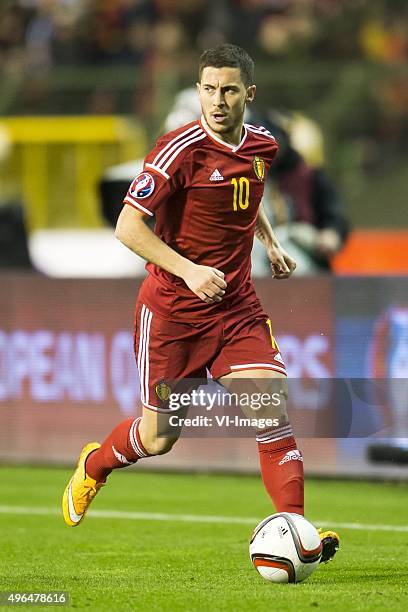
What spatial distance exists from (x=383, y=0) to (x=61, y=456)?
888 centimetres

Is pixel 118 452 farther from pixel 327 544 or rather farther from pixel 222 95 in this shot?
pixel 222 95

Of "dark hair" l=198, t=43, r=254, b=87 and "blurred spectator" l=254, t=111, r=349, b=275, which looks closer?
"dark hair" l=198, t=43, r=254, b=87

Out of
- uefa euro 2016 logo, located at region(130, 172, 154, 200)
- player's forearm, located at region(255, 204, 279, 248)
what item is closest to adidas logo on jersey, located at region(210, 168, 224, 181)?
uefa euro 2016 logo, located at region(130, 172, 154, 200)

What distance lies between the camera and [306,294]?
1145 cm

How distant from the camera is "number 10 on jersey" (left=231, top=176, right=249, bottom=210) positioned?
668 cm

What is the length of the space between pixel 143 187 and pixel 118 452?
1399 mm

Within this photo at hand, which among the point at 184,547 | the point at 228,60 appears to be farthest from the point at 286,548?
the point at 228,60

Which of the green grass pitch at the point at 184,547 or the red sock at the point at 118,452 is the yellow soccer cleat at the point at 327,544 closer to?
the green grass pitch at the point at 184,547

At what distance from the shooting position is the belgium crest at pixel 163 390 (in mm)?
6879

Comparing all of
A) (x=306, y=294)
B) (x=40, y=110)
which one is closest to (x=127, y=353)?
(x=306, y=294)

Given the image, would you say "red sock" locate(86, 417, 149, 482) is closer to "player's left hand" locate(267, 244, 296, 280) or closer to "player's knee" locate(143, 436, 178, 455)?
"player's knee" locate(143, 436, 178, 455)

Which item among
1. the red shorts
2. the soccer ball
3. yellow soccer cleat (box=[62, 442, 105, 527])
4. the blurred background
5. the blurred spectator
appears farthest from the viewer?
the blurred spectator

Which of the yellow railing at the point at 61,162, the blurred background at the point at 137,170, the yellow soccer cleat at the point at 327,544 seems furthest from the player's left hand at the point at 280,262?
the yellow railing at the point at 61,162

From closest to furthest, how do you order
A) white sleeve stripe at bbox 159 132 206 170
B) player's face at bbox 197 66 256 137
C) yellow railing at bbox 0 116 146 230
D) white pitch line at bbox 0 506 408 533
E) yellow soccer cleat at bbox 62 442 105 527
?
player's face at bbox 197 66 256 137 → white sleeve stripe at bbox 159 132 206 170 → yellow soccer cleat at bbox 62 442 105 527 → white pitch line at bbox 0 506 408 533 → yellow railing at bbox 0 116 146 230
